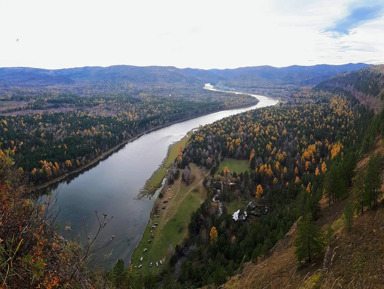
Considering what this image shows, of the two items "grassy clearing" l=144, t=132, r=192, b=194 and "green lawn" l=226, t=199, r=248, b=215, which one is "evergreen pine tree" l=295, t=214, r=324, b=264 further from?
"grassy clearing" l=144, t=132, r=192, b=194

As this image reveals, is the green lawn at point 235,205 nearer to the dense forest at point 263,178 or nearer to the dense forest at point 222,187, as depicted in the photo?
the dense forest at point 222,187

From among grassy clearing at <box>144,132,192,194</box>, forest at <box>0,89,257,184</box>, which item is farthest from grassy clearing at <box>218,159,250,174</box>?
forest at <box>0,89,257,184</box>

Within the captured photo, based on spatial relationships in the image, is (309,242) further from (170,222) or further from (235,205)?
(235,205)

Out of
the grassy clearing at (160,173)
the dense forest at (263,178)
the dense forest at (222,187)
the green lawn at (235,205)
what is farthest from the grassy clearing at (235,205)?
the grassy clearing at (160,173)

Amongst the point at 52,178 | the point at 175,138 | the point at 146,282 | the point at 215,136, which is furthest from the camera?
the point at 175,138

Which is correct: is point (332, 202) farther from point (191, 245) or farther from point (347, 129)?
point (347, 129)

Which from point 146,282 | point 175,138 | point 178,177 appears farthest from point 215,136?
point 146,282
